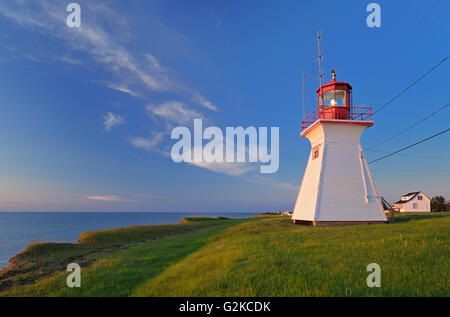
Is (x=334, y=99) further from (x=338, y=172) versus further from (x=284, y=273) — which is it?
(x=284, y=273)

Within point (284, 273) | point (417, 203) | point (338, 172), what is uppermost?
point (338, 172)

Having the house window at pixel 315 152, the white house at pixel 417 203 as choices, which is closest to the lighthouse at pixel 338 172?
the house window at pixel 315 152

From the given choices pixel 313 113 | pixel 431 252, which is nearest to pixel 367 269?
pixel 431 252

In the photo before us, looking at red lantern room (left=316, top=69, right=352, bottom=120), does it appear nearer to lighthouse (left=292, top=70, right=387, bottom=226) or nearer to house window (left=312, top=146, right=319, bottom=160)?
lighthouse (left=292, top=70, right=387, bottom=226)

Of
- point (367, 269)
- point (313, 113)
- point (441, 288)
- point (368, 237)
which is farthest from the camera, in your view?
point (313, 113)

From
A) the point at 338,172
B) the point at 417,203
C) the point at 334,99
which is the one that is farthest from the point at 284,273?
the point at 417,203

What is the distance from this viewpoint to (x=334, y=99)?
23.0 m

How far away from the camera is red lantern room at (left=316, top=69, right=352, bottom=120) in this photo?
22.3 m

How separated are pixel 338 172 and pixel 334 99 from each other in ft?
22.5

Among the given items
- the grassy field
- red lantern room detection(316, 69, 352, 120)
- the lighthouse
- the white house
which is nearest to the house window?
the lighthouse
